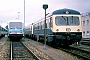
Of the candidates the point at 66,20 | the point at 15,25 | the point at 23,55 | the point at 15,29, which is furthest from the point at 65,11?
the point at 15,25

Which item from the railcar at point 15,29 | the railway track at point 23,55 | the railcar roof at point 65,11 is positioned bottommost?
the railway track at point 23,55

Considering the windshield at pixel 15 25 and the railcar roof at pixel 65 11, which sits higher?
the railcar roof at pixel 65 11

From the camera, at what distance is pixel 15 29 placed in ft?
105

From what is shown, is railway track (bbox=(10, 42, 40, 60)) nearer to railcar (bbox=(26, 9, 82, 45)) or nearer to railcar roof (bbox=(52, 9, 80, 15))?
railcar (bbox=(26, 9, 82, 45))

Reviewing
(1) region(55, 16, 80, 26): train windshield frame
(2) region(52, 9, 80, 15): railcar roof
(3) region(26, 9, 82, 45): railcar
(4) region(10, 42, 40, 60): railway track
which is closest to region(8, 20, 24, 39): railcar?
(3) region(26, 9, 82, 45): railcar

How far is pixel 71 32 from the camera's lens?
19.6m

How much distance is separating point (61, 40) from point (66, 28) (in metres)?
1.12

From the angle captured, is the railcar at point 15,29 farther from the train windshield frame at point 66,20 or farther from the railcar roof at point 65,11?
the train windshield frame at point 66,20

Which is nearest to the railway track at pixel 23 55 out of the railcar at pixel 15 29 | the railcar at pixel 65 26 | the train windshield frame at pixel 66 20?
the railcar at pixel 65 26

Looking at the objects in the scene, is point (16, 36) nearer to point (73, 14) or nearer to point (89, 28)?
point (73, 14)

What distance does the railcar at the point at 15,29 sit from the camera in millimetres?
31859

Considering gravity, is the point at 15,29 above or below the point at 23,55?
above

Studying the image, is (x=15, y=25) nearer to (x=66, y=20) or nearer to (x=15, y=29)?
(x=15, y=29)

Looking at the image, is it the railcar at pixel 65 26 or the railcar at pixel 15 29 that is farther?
the railcar at pixel 15 29
